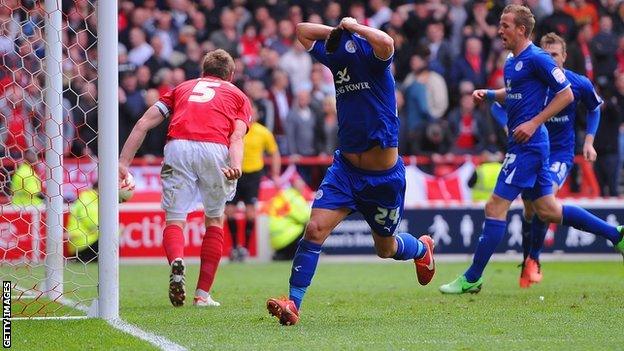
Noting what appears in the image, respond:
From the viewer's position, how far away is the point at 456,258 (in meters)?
18.3

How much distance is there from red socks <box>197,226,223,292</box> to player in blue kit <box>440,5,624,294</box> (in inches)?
85.1

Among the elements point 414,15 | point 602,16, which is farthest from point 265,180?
point 602,16

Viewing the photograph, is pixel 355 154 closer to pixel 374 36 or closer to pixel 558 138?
pixel 374 36

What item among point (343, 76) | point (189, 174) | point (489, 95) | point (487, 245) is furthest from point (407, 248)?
point (489, 95)

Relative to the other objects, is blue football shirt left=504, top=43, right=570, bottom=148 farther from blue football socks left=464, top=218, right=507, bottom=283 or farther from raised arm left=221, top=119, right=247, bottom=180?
raised arm left=221, top=119, right=247, bottom=180

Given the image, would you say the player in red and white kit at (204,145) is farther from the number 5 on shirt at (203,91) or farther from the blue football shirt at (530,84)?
the blue football shirt at (530,84)

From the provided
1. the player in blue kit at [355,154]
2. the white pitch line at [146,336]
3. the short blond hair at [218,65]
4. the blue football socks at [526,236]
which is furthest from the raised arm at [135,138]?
the blue football socks at [526,236]

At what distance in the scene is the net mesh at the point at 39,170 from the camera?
10.5m

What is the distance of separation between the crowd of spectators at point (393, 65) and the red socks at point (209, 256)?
30.4 feet

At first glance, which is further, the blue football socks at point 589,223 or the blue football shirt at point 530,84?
the blue football socks at point 589,223

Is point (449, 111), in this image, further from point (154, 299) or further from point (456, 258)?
point (154, 299)

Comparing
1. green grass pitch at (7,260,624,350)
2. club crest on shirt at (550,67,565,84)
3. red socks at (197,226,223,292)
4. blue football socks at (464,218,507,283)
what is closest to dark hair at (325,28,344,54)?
green grass pitch at (7,260,624,350)

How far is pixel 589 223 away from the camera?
11.3 m

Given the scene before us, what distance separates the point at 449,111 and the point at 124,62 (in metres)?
5.81
